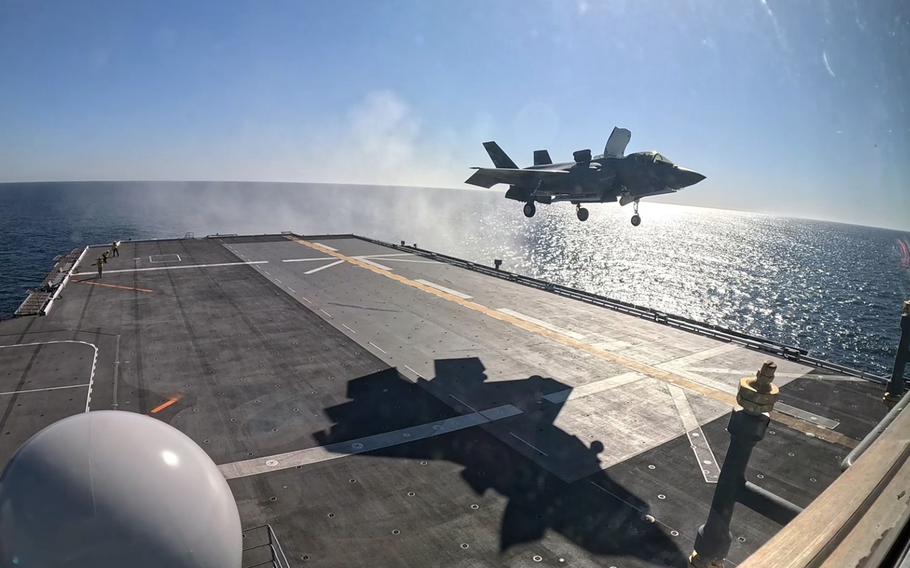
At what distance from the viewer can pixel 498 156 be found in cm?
3856

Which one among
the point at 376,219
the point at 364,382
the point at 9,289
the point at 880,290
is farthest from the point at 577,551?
the point at 376,219

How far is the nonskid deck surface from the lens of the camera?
42.7 feet

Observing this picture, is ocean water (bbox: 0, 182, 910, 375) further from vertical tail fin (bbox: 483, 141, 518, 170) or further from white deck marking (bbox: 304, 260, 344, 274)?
white deck marking (bbox: 304, 260, 344, 274)

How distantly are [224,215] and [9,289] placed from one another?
120 m

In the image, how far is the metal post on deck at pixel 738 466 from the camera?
4.46 meters

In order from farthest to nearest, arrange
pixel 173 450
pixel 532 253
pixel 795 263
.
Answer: pixel 795 263
pixel 532 253
pixel 173 450

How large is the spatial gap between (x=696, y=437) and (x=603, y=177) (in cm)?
1711

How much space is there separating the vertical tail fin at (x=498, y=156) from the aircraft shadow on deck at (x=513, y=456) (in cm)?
1989

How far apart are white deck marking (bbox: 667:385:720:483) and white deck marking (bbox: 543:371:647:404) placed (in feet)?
5.96

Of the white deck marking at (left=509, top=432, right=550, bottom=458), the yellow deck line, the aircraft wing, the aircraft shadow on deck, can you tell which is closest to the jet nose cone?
the aircraft wing

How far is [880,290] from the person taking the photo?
98625mm

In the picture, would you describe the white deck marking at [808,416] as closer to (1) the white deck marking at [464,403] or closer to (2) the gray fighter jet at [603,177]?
(2) the gray fighter jet at [603,177]

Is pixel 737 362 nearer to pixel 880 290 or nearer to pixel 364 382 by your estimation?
pixel 364 382

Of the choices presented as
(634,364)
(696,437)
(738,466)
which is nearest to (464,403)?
(696,437)
